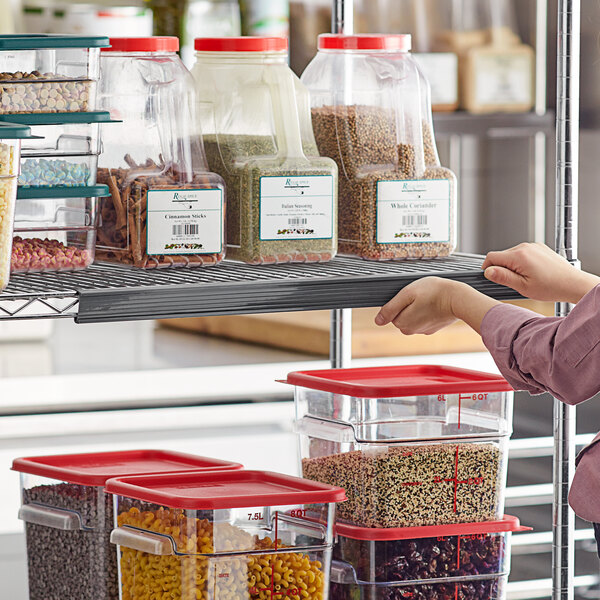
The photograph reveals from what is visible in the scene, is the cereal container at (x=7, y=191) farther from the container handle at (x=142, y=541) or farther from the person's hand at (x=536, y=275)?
the person's hand at (x=536, y=275)

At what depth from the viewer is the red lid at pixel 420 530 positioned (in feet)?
4.19

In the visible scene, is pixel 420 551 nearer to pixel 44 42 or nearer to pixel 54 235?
pixel 54 235

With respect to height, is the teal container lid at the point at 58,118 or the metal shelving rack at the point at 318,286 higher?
the teal container lid at the point at 58,118

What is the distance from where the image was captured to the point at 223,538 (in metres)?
1.15

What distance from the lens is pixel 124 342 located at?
8.38 feet

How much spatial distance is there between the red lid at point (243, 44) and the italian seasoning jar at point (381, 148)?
0.28 ft

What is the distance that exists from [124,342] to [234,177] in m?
1.36

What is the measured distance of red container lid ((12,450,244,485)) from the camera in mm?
1298

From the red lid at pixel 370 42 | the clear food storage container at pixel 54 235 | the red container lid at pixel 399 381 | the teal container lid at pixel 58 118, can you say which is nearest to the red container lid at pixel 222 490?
the red container lid at pixel 399 381

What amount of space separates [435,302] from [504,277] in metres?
0.09

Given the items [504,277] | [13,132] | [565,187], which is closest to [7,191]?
[13,132]

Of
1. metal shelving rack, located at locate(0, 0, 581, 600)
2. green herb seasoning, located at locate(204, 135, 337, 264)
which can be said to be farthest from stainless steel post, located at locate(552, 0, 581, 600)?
green herb seasoning, located at locate(204, 135, 337, 264)

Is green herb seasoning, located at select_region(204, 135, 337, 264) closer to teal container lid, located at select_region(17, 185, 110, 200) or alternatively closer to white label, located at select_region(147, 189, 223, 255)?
white label, located at select_region(147, 189, 223, 255)

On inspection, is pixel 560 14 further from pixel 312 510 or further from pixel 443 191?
pixel 312 510
